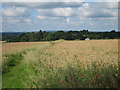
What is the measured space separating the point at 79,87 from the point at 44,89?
1186mm

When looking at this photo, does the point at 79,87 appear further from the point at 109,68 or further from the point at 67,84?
the point at 109,68

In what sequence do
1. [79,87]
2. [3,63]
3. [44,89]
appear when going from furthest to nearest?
[3,63], [44,89], [79,87]

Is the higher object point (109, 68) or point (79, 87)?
point (109, 68)

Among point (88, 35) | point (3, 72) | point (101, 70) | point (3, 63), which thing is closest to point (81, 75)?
point (101, 70)

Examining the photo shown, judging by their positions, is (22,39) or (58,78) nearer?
(58,78)

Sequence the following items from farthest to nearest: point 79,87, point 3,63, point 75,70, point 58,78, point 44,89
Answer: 1. point 3,63
2. point 75,70
3. point 58,78
4. point 44,89
5. point 79,87

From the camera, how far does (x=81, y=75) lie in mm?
5668

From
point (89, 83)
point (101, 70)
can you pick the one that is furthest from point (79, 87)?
point (101, 70)

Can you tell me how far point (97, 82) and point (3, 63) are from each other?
304 inches

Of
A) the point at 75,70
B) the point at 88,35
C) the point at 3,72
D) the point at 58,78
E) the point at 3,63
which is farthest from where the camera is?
the point at 88,35

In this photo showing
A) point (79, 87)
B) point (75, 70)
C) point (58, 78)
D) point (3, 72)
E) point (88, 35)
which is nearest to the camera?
point (79, 87)

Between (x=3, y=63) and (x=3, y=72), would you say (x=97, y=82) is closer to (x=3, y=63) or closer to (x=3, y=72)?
(x=3, y=72)

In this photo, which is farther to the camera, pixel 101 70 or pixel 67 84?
pixel 101 70

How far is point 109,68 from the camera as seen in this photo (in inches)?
219
